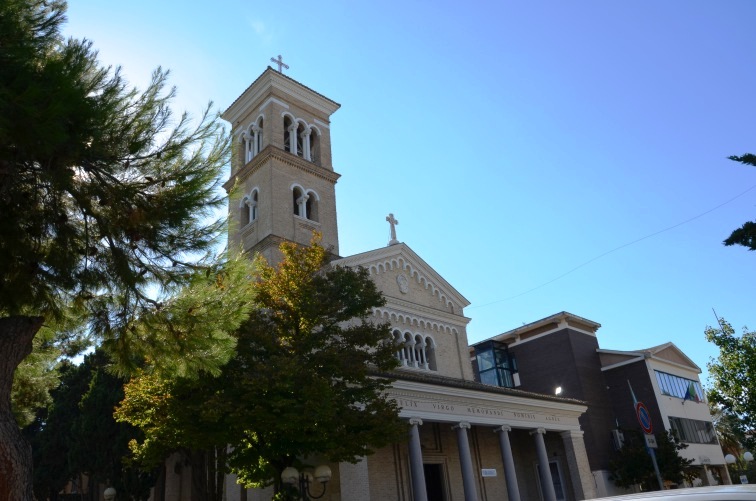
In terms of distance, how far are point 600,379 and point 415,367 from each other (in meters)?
15.4

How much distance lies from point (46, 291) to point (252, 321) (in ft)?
19.6

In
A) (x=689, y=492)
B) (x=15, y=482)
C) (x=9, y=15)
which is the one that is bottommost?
(x=689, y=492)

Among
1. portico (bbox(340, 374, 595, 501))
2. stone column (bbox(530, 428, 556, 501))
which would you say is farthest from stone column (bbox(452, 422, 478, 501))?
stone column (bbox(530, 428, 556, 501))

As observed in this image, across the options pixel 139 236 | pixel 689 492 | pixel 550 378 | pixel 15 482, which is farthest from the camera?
pixel 550 378

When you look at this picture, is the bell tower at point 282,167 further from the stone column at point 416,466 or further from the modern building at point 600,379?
the modern building at point 600,379

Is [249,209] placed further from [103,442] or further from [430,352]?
[103,442]

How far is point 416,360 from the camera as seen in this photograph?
87.9 ft

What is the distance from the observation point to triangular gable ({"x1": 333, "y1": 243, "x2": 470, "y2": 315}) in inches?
1041

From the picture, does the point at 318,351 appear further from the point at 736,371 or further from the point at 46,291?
the point at 736,371

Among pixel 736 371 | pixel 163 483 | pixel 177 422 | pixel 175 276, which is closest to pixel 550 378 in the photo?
pixel 736 371

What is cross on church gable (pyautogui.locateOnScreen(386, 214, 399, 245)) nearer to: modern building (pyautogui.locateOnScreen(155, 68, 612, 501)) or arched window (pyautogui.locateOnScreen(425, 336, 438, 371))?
modern building (pyautogui.locateOnScreen(155, 68, 612, 501))

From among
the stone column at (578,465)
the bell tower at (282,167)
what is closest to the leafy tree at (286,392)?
the bell tower at (282,167)

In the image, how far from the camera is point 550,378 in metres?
35.6

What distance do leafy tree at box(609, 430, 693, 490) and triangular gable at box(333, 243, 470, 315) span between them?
1143 cm
